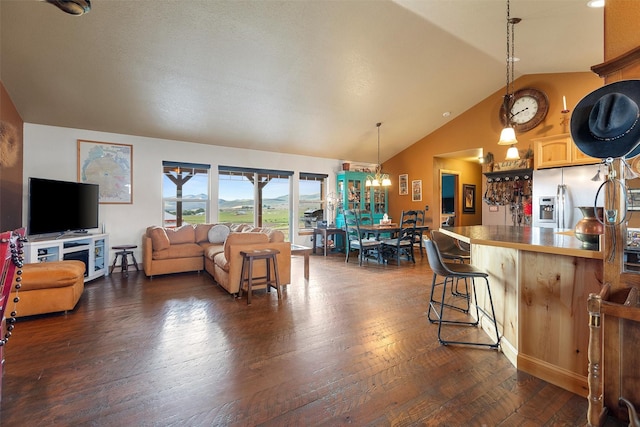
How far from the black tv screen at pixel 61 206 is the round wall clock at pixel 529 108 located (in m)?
7.21

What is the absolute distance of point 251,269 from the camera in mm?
3578

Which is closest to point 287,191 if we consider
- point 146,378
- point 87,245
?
point 87,245

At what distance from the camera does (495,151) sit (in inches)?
233

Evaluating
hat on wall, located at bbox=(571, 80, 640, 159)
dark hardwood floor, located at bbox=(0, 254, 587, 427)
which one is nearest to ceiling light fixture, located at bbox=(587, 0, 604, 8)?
hat on wall, located at bbox=(571, 80, 640, 159)

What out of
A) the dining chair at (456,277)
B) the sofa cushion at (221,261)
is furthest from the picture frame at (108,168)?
the dining chair at (456,277)

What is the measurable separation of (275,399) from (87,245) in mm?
4148

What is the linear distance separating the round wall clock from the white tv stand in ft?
23.7

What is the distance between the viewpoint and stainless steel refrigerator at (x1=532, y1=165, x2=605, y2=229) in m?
4.33

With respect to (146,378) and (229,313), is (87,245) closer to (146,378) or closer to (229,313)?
(229,313)

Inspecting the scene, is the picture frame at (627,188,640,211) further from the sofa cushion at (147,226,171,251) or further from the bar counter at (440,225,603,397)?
the sofa cushion at (147,226,171,251)

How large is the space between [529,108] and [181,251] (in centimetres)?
672

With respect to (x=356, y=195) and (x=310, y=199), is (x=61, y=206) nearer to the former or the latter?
(x=310, y=199)

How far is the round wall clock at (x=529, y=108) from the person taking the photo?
5.26m

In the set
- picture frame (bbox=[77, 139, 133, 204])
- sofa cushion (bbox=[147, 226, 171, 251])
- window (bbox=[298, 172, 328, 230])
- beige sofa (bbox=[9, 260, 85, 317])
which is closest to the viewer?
beige sofa (bbox=[9, 260, 85, 317])
